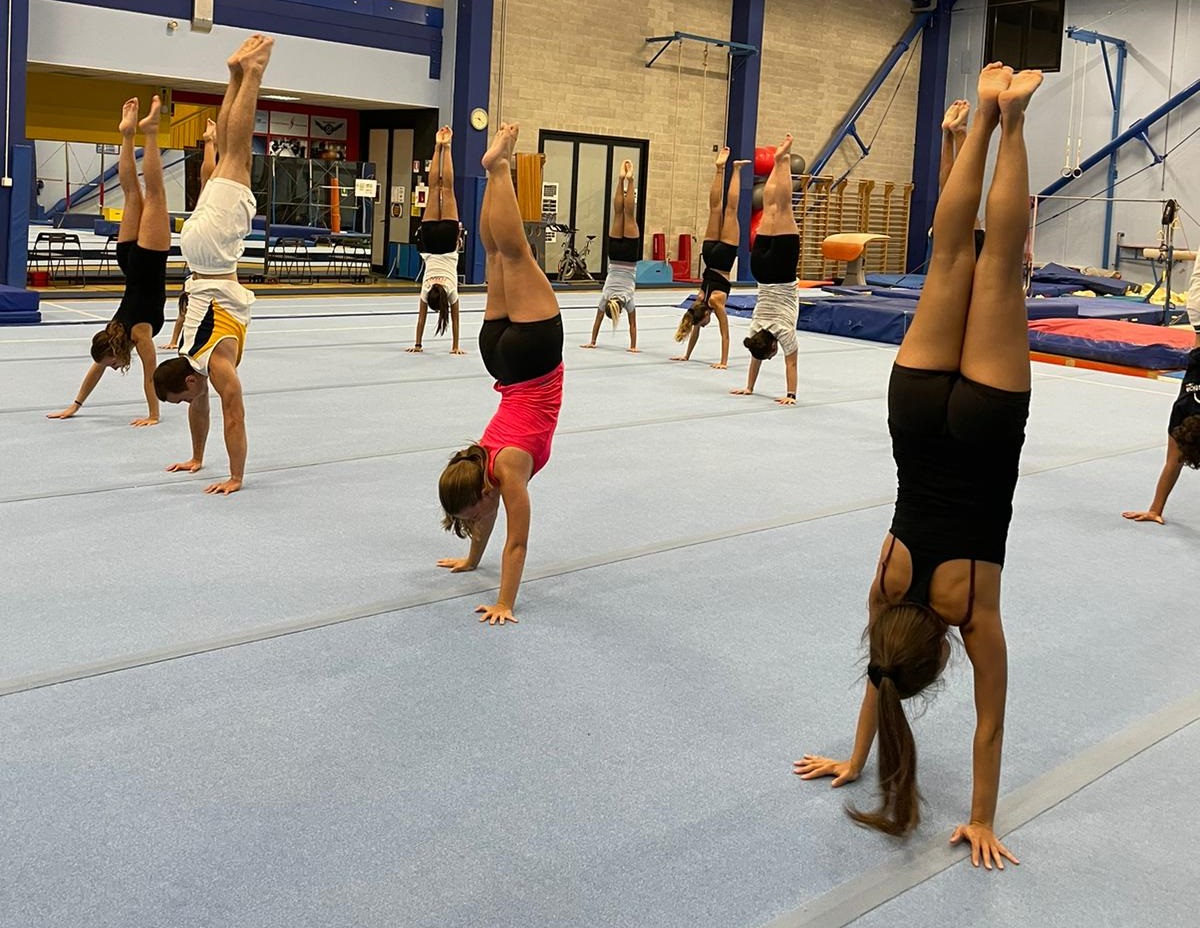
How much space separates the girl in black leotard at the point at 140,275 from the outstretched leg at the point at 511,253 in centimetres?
294

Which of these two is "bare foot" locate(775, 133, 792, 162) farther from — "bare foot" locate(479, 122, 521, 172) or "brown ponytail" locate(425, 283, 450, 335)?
"bare foot" locate(479, 122, 521, 172)

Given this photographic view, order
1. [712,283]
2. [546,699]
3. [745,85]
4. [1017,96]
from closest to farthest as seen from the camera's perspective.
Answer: [1017,96]
[546,699]
[712,283]
[745,85]

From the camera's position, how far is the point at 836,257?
18594mm

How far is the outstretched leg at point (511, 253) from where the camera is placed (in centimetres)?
438

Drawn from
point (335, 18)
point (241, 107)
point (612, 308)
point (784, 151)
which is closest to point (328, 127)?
point (335, 18)

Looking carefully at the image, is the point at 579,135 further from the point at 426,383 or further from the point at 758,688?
the point at 758,688

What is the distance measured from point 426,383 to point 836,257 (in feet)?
36.2

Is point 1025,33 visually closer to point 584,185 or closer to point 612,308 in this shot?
point 584,185

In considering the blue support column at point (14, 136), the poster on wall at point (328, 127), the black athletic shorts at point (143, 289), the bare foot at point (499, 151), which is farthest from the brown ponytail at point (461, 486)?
the poster on wall at point (328, 127)

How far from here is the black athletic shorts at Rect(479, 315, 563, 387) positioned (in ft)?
14.4

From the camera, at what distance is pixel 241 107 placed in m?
5.44

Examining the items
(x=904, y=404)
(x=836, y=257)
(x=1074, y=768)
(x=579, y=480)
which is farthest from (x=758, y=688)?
(x=836, y=257)

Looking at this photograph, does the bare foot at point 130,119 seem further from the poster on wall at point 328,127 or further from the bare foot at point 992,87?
the poster on wall at point 328,127

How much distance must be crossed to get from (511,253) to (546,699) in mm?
1697
